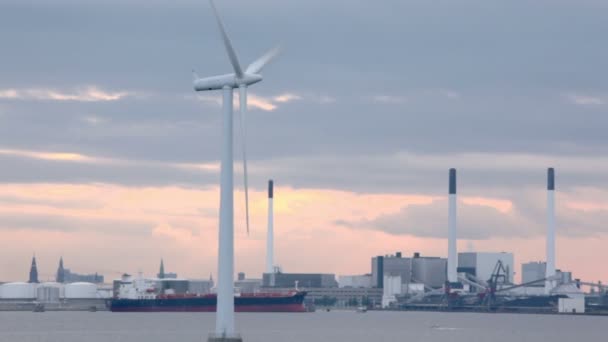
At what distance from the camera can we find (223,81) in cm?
9275

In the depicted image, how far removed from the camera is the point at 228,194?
89875 mm

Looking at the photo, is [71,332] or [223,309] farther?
[71,332]

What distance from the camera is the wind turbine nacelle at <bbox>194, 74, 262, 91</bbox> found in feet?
301

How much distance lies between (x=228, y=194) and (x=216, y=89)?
8274mm

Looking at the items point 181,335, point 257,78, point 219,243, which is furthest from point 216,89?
point 181,335

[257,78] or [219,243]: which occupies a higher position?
[257,78]

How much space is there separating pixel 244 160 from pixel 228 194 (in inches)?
141

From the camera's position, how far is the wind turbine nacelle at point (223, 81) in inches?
3610

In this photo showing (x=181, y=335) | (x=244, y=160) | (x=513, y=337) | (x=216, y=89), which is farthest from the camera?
(x=513, y=337)

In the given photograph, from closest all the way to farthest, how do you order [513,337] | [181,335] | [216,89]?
[216,89] < [181,335] < [513,337]

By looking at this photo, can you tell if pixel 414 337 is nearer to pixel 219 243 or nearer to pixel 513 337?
pixel 513 337

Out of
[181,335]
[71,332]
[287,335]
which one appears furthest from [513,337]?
[71,332]

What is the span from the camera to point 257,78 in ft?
301

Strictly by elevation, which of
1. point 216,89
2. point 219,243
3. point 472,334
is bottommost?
point 472,334
